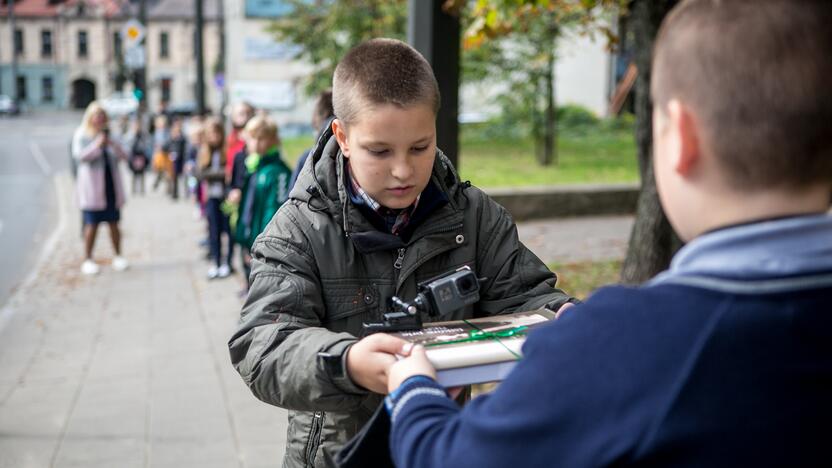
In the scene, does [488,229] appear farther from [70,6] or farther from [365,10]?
[70,6]

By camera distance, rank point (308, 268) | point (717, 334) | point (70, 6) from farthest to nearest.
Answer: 1. point (70, 6)
2. point (308, 268)
3. point (717, 334)

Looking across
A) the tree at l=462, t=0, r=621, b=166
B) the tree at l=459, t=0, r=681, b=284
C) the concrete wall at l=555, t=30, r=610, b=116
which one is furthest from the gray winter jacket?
the concrete wall at l=555, t=30, r=610, b=116

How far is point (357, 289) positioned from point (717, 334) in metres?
1.12

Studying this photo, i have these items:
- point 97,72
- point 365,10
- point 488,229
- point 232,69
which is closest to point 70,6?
point 97,72

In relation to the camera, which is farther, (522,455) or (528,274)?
(528,274)

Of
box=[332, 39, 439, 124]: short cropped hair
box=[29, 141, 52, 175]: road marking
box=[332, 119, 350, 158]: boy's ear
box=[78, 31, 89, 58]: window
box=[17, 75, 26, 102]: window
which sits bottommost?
box=[17, 75, 26, 102]: window

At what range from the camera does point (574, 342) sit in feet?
4.14

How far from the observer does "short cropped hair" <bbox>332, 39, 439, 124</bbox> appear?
2.07 meters

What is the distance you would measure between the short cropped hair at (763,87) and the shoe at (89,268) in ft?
36.8

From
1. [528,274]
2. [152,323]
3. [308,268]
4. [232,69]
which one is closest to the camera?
[308,268]

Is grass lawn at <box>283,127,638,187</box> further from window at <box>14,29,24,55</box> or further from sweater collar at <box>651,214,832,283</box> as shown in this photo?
window at <box>14,29,24,55</box>

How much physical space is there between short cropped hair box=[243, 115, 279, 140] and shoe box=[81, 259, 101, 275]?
172 inches

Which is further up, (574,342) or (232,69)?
(574,342)

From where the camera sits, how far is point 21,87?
85500 millimetres
